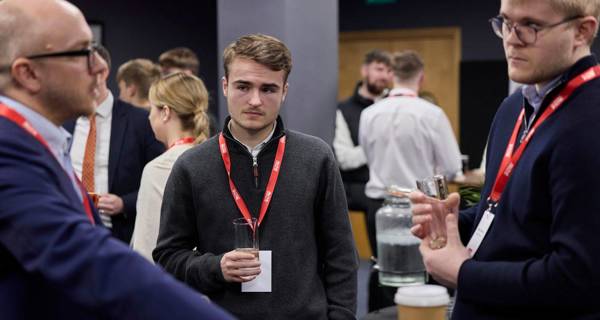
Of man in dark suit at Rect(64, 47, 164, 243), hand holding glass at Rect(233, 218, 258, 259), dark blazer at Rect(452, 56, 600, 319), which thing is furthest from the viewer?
man in dark suit at Rect(64, 47, 164, 243)

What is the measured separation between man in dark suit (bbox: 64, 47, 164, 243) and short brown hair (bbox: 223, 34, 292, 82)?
4.33 ft

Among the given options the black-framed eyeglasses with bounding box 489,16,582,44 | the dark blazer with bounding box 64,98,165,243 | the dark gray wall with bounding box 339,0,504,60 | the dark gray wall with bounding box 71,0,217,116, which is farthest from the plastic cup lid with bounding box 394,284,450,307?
the dark gray wall with bounding box 339,0,504,60

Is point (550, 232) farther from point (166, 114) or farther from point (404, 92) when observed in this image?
point (404, 92)

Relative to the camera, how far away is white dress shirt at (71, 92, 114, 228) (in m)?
3.57

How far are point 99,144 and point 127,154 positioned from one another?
130 mm

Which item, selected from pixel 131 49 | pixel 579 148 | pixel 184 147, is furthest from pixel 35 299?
pixel 131 49

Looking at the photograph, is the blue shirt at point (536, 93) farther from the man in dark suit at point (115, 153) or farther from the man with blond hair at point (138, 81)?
the man with blond hair at point (138, 81)

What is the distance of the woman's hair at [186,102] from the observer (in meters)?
2.98

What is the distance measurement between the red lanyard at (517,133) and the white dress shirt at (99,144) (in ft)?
7.27

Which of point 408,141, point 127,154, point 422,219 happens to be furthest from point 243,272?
point 408,141

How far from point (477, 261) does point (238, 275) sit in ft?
2.36

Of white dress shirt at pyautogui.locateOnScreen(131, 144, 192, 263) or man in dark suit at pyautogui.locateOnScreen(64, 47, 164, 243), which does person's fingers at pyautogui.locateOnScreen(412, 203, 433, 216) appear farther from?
man in dark suit at pyautogui.locateOnScreen(64, 47, 164, 243)

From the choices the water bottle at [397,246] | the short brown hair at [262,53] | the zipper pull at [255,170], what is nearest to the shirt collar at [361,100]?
the water bottle at [397,246]

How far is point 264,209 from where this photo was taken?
7.38 feet
